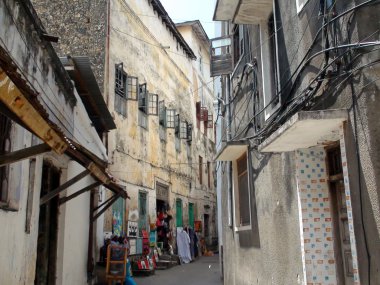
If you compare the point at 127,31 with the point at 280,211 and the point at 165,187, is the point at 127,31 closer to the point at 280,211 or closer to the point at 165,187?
the point at 165,187

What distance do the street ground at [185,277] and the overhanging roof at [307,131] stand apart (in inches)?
330

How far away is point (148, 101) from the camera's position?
1764 cm

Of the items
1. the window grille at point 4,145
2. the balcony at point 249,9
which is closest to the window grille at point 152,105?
the balcony at point 249,9

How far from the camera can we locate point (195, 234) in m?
22.8

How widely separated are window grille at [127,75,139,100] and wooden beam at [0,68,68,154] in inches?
470

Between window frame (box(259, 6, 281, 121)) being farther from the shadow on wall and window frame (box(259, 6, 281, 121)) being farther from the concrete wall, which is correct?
the concrete wall

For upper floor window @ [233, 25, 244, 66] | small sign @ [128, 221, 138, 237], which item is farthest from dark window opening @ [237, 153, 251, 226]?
small sign @ [128, 221, 138, 237]

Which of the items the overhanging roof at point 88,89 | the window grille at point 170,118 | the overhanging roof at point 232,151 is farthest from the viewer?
the window grille at point 170,118

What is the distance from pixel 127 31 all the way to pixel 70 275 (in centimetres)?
1008

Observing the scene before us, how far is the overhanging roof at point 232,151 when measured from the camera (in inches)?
324

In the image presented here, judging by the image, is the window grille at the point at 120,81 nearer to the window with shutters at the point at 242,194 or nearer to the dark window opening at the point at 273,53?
the window with shutters at the point at 242,194

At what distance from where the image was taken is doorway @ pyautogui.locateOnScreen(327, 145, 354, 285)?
5.14 metres

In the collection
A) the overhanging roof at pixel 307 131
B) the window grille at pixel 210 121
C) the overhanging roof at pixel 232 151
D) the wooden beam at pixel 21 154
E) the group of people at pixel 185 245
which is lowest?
the group of people at pixel 185 245

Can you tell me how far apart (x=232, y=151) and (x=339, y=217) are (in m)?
3.56
